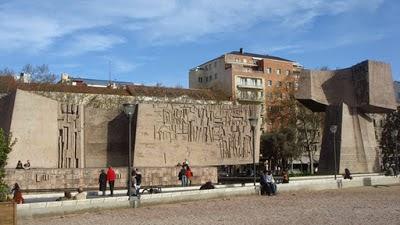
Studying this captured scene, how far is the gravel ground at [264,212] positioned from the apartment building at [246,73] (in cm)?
6148

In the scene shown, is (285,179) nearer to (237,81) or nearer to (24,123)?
(24,123)

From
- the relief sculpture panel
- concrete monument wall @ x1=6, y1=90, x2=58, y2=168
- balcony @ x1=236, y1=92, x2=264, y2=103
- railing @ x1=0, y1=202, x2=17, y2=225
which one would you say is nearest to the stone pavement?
railing @ x1=0, y1=202, x2=17, y2=225

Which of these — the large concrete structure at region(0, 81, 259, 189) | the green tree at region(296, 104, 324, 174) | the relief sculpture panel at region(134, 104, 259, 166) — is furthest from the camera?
the green tree at region(296, 104, 324, 174)

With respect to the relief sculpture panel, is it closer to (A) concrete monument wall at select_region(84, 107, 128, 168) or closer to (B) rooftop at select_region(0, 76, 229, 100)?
(A) concrete monument wall at select_region(84, 107, 128, 168)

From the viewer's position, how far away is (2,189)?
42.4 ft

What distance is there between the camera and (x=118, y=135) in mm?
34656

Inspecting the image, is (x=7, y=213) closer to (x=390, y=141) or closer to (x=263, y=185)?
(x=263, y=185)

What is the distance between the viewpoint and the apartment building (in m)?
86.4

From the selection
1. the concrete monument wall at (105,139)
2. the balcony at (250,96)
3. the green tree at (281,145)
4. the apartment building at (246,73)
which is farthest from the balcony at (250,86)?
the concrete monument wall at (105,139)

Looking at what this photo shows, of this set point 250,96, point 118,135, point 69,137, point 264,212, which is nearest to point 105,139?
point 118,135

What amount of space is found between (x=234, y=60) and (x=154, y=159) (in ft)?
196

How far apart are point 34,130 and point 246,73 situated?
59242 mm

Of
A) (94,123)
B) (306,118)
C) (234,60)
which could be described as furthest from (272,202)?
(234,60)

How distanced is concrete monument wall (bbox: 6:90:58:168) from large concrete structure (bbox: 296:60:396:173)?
14.7 meters
